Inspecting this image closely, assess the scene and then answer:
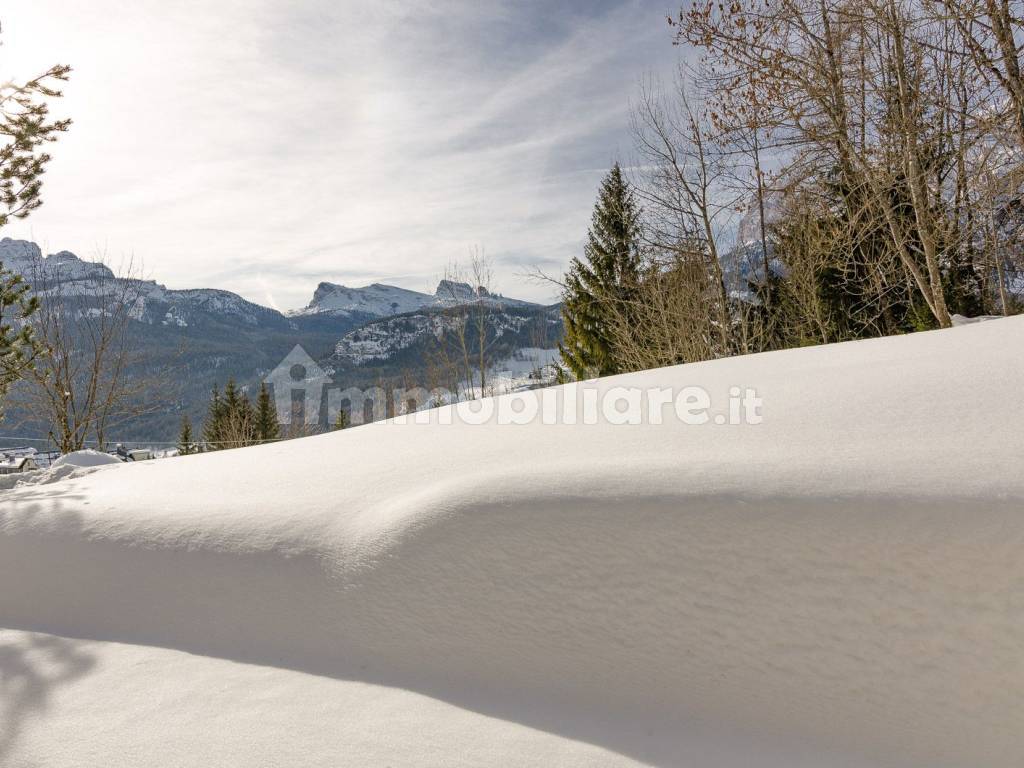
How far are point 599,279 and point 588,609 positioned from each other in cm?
1869

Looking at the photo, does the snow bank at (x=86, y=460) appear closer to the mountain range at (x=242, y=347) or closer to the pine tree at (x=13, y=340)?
the pine tree at (x=13, y=340)

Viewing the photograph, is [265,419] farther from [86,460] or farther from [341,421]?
[86,460]

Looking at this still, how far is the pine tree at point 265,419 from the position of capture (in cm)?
3510

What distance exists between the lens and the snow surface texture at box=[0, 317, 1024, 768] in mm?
1716

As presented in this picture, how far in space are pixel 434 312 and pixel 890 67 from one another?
52.4ft

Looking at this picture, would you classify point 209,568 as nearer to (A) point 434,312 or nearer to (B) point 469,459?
(B) point 469,459

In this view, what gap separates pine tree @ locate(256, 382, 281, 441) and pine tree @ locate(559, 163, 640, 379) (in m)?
21.9

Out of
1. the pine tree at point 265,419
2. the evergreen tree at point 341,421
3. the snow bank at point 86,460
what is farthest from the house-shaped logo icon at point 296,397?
the snow bank at point 86,460

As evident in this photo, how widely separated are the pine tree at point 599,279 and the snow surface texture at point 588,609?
16675mm

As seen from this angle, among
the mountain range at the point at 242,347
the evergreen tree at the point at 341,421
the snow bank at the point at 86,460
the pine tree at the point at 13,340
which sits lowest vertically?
the evergreen tree at the point at 341,421

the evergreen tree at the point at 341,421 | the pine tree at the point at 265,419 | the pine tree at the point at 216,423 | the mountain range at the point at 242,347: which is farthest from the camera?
the evergreen tree at the point at 341,421

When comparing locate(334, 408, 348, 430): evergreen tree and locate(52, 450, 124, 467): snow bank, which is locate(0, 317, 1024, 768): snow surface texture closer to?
locate(52, 450, 124, 467): snow bank

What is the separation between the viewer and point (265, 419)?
35750 mm

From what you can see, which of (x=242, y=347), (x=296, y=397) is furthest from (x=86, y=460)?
(x=242, y=347)
